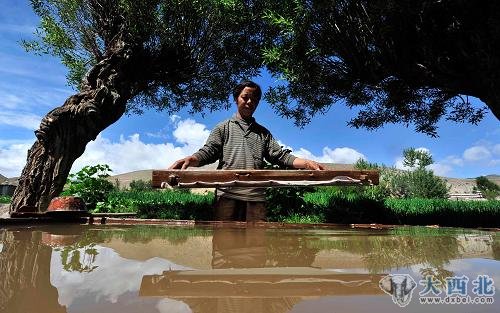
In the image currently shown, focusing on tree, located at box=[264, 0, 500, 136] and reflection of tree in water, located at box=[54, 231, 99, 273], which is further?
tree, located at box=[264, 0, 500, 136]

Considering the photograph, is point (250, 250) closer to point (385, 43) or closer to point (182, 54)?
point (385, 43)

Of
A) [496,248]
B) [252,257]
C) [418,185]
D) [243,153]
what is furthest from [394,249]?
[418,185]

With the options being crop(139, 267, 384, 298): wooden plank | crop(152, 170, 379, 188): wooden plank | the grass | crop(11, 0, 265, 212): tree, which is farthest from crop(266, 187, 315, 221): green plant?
crop(139, 267, 384, 298): wooden plank

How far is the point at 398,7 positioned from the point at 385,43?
934 mm

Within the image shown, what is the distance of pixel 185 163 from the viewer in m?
3.49

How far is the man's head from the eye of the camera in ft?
12.7

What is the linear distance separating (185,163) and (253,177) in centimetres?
68

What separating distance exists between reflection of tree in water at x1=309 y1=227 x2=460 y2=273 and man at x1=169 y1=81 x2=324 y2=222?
3.62ft

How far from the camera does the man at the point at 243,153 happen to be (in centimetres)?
365

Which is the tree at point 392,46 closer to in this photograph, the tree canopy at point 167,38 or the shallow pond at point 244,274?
the tree canopy at point 167,38

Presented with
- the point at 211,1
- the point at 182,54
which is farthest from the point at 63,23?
the point at 211,1

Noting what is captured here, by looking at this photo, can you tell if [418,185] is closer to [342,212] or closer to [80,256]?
[342,212]

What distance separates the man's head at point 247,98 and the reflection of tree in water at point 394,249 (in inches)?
66.7

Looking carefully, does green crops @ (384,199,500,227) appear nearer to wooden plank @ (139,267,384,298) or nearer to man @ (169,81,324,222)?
man @ (169,81,324,222)
